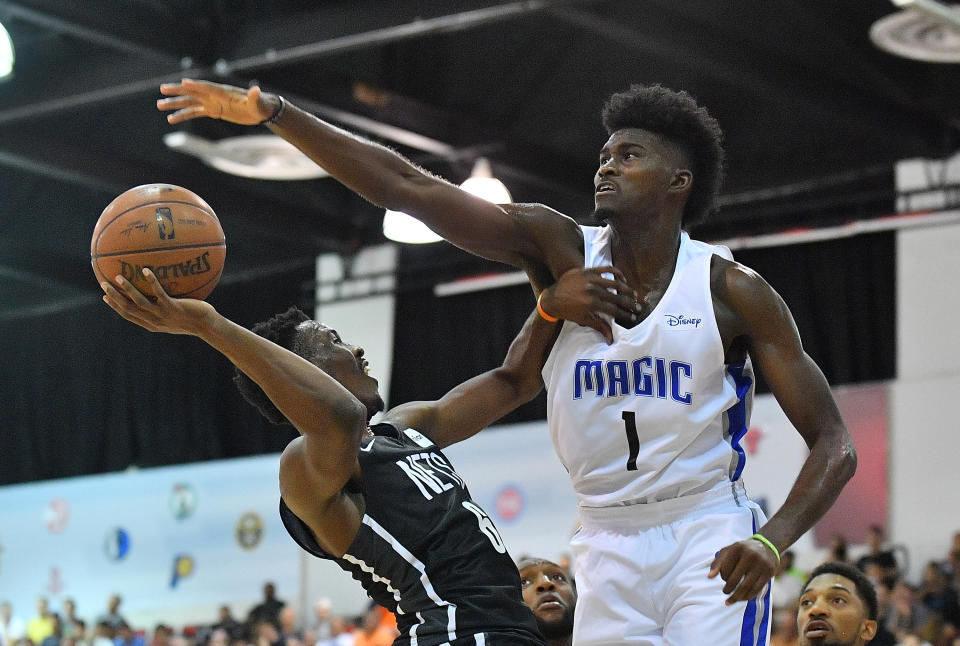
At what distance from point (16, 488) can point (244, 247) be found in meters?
5.51

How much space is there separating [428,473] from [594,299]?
2.68 ft

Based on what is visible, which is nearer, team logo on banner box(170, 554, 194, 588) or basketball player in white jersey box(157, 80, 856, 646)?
basketball player in white jersey box(157, 80, 856, 646)

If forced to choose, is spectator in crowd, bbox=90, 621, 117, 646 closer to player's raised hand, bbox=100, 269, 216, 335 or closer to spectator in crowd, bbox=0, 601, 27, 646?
spectator in crowd, bbox=0, 601, 27, 646

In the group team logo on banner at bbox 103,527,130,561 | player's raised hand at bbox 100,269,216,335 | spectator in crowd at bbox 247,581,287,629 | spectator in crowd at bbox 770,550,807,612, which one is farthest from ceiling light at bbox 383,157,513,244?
team logo on banner at bbox 103,527,130,561

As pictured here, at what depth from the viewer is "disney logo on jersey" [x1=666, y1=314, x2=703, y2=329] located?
383 centimetres

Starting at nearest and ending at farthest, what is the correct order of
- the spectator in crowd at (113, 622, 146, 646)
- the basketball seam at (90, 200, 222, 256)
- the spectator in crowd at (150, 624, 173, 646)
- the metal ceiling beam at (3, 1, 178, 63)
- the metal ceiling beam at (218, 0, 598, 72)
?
the basketball seam at (90, 200, 222, 256), the metal ceiling beam at (218, 0, 598, 72), the metal ceiling beam at (3, 1, 178, 63), the spectator in crowd at (150, 624, 173, 646), the spectator in crowd at (113, 622, 146, 646)

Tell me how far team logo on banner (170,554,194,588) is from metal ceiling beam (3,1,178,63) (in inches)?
337

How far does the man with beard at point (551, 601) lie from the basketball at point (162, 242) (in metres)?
1.87

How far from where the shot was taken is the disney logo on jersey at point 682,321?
12.6 ft

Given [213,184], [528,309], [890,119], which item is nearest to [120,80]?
[213,184]

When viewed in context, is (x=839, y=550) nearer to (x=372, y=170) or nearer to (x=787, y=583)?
(x=787, y=583)

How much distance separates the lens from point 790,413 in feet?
12.7

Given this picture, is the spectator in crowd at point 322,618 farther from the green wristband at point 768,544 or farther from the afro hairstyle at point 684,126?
the green wristband at point 768,544

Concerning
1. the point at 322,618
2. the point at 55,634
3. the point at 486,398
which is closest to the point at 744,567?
the point at 486,398
